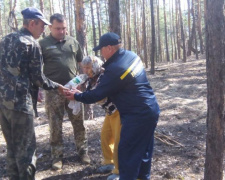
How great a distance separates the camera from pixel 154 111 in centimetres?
345

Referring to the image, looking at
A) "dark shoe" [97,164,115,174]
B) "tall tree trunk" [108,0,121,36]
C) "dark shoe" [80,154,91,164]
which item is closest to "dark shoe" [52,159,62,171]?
"dark shoe" [80,154,91,164]

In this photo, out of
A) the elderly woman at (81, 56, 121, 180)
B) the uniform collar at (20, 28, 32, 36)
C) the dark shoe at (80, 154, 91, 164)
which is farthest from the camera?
the dark shoe at (80, 154, 91, 164)

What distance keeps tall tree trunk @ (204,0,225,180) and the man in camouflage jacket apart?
196 centimetres

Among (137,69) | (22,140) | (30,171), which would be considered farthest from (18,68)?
(137,69)

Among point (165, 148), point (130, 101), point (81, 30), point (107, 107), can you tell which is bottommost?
point (165, 148)

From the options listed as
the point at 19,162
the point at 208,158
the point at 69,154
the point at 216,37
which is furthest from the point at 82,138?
the point at 216,37

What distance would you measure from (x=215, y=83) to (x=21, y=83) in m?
2.25

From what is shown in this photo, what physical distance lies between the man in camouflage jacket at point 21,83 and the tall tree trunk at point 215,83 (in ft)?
6.43

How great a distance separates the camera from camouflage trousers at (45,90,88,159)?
457 centimetres

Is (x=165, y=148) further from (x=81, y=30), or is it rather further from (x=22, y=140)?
(x=81, y=30)

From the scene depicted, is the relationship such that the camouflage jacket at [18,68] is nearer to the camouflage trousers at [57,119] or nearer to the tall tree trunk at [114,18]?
the camouflage trousers at [57,119]

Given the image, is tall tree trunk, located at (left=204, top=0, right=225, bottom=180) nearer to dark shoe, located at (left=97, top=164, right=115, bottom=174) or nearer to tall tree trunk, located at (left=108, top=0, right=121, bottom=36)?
dark shoe, located at (left=97, top=164, right=115, bottom=174)

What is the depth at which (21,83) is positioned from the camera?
340cm

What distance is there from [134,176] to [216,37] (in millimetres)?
1860
